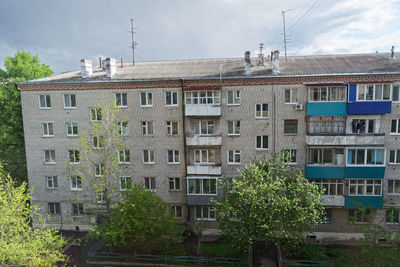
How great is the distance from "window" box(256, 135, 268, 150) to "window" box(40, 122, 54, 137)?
20.5 metres

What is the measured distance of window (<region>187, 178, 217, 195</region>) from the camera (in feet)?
77.9

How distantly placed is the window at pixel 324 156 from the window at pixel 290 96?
4752 millimetres

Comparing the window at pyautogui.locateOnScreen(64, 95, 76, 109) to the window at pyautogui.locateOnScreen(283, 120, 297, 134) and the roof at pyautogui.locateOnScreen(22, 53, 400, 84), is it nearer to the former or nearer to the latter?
the roof at pyautogui.locateOnScreen(22, 53, 400, 84)

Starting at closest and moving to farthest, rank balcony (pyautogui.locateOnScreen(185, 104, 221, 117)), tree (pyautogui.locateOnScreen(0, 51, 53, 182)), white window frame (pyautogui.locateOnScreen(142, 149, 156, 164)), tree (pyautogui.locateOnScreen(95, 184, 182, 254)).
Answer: tree (pyautogui.locateOnScreen(95, 184, 182, 254)) < balcony (pyautogui.locateOnScreen(185, 104, 221, 117)) < white window frame (pyautogui.locateOnScreen(142, 149, 156, 164)) < tree (pyautogui.locateOnScreen(0, 51, 53, 182))

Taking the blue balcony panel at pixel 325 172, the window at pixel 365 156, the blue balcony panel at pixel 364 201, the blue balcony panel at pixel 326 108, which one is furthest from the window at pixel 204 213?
the window at pixel 365 156

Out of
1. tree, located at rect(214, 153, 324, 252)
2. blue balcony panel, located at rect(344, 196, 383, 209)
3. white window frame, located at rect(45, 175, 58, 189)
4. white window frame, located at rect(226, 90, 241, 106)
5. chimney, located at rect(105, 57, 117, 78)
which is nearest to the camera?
tree, located at rect(214, 153, 324, 252)

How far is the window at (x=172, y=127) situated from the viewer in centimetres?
2411

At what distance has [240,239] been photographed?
17734mm

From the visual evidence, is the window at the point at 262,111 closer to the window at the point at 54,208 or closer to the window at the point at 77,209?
the window at the point at 77,209

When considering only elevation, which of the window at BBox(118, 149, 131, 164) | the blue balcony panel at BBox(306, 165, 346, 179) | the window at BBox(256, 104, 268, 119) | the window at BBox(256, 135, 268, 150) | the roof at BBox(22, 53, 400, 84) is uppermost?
the roof at BBox(22, 53, 400, 84)

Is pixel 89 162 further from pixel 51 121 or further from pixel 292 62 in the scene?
pixel 292 62

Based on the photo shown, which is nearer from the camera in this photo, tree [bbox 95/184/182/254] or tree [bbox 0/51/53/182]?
tree [bbox 95/184/182/254]

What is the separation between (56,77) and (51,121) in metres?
4.69

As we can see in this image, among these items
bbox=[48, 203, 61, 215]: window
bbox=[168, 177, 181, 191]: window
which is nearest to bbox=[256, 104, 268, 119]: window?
bbox=[168, 177, 181, 191]: window
